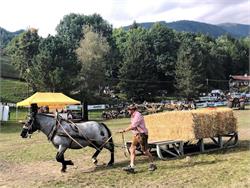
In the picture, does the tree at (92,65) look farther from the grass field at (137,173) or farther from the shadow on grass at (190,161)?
the shadow on grass at (190,161)

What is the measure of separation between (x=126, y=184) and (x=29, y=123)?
4519 millimetres

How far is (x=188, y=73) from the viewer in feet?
257

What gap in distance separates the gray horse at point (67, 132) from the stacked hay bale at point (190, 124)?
260 cm

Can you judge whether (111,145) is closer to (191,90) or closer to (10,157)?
(10,157)

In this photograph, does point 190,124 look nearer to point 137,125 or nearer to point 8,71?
point 137,125

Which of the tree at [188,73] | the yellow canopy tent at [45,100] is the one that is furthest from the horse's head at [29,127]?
the tree at [188,73]

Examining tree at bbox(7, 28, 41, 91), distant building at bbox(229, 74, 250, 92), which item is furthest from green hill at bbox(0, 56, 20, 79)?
distant building at bbox(229, 74, 250, 92)

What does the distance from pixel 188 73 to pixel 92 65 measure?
55.9 ft

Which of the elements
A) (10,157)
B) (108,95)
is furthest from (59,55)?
(10,157)

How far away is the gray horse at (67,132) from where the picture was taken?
Result: 45.7 feet

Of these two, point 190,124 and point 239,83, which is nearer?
point 190,124

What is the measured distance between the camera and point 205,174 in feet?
38.5

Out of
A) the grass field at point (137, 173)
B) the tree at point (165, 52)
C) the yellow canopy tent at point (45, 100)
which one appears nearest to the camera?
the grass field at point (137, 173)

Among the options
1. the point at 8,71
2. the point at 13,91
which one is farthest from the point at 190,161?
the point at 8,71
